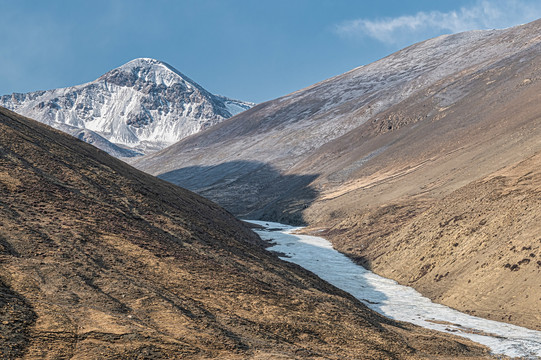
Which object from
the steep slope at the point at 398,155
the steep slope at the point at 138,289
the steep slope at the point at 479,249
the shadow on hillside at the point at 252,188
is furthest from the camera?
the shadow on hillside at the point at 252,188

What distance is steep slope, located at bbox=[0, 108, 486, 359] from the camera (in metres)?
16.9

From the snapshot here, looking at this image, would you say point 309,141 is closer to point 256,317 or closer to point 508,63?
point 508,63

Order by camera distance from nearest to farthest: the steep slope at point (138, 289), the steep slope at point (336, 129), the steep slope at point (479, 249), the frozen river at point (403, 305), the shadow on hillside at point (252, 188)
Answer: the steep slope at point (138, 289) < the frozen river at point (403, 305) < the steep slope at point (479, 249) < the shadow on hillside at point (252, 188) < the steep slope at point (336, 129)

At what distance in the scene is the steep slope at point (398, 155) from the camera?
174 feet

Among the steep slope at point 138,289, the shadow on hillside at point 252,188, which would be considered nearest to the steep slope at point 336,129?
the shadow on hillside at point 252,188

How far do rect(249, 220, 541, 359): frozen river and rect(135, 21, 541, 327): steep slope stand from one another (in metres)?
1.45

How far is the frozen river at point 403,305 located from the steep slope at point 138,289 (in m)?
2.31

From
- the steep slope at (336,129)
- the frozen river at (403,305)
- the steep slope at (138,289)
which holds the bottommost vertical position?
the frozen river at (403,305)

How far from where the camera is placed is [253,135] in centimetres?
19812

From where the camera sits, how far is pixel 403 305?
110 ft

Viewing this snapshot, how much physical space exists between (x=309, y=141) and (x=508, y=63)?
61.7 meters

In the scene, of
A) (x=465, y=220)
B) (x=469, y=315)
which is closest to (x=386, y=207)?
(x=465, y=220)

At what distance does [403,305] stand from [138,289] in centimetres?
1912

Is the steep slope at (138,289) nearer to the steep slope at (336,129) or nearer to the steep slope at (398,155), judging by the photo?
the steep slope at (398,155)
